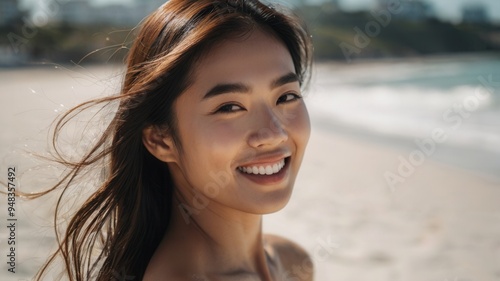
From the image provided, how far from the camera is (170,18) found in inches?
75.5

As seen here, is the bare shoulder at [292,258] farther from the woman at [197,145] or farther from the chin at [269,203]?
the chin at [269,203]

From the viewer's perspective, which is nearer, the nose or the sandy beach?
the nose

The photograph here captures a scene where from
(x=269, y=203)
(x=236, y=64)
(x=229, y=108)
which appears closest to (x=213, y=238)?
(x=269, y=203)

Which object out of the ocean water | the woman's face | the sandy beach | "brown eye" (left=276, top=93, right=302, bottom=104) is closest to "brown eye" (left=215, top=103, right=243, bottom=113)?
the woman's face

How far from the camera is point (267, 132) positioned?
1848 millimetres

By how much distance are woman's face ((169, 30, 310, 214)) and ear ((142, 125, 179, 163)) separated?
4 cm

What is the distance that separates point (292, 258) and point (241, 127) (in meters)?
0.92

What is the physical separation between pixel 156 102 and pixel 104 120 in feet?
0.95

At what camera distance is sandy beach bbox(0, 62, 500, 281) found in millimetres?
3910

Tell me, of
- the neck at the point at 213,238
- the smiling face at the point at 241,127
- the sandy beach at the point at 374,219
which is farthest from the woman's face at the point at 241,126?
the sandy beach at the point at 374,219

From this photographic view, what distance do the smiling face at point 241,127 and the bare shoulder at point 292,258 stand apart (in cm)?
62

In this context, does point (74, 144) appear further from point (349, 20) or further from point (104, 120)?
point (349, 20)

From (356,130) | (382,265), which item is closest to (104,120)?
(382,265)

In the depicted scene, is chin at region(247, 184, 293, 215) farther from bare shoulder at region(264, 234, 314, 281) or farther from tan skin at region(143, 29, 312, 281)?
bare shoulder at region(264, 234, 314, 281)
